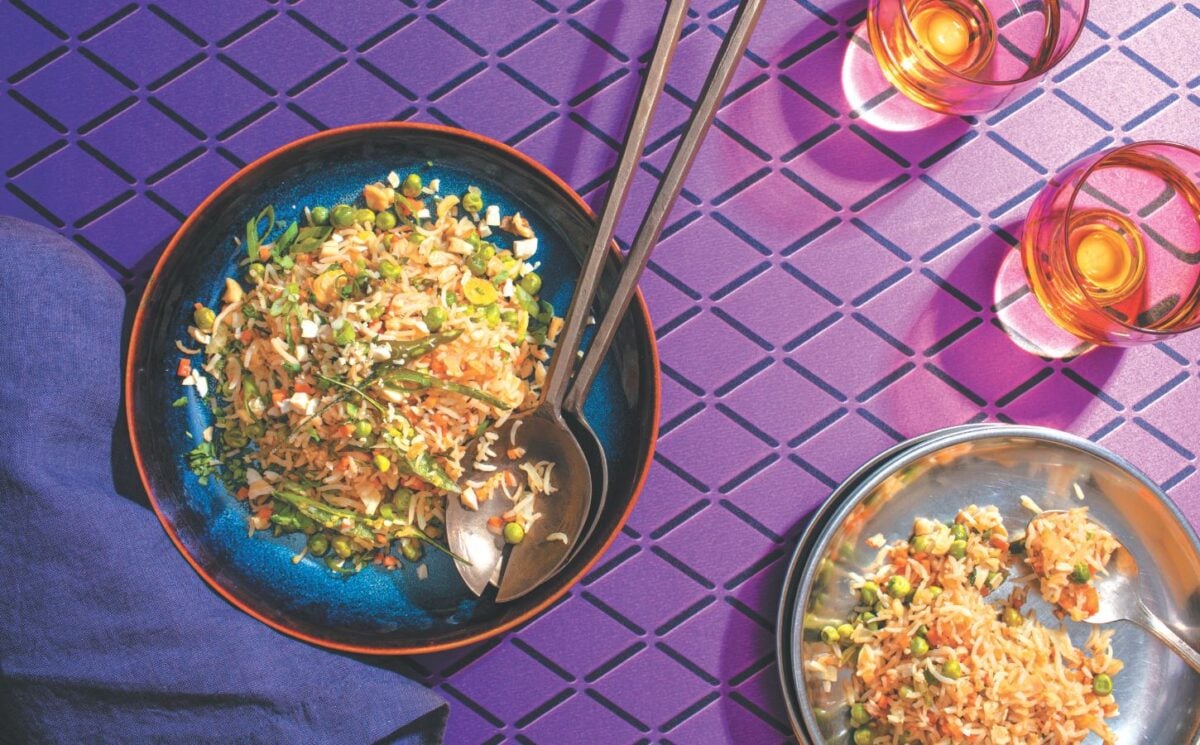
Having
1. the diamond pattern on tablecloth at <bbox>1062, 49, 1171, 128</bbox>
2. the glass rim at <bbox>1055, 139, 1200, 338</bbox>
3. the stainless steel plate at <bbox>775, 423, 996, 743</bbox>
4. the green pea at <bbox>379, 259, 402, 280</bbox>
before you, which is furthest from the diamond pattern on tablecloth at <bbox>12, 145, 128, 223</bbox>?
the diamond pattern on tablecloth at <bbox>1062, 49, 1171, 128</bbox>

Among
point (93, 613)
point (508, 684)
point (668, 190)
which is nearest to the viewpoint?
point (668, 190)

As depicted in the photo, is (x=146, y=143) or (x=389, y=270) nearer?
(x=389, y=270)

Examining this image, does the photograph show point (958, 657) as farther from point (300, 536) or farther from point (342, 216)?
point (342, 216)

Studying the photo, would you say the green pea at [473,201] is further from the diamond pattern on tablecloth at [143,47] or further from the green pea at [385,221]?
the diamond pattern on tablecloth at [143,47]

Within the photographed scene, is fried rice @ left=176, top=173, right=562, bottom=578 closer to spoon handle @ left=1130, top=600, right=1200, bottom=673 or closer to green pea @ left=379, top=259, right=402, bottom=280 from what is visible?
green pea @ left=379, top=259, right=402, bottom=280

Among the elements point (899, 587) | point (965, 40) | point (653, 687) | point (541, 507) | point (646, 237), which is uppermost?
point (965, 40)

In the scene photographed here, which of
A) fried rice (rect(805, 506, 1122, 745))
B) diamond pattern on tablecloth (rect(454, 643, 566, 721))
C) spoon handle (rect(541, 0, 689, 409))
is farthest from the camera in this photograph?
diamond pattern on tablecloth (rect(454, 643, 566, 721))

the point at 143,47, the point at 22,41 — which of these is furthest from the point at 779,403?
the point at 22,41

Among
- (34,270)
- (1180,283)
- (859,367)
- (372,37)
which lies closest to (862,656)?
(859,367)
